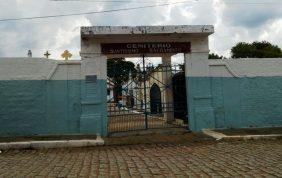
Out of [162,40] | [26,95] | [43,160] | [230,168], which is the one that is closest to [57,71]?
[26,95]

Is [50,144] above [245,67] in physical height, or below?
below

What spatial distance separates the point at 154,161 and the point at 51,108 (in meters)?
5.80

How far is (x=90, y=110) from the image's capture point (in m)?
12.9

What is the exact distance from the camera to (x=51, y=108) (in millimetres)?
12781

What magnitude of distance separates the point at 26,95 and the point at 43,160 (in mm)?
4601

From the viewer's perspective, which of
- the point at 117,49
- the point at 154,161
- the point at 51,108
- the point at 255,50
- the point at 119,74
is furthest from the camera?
the point at 255,50

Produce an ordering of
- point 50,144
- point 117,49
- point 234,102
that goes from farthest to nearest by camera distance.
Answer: point 234,102 < point 117,49 < point 50,144

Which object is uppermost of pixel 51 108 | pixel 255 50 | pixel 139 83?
pixel 255 50

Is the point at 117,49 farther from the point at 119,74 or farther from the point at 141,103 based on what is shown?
the point at 141,103

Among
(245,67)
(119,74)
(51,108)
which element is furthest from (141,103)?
(245,67)

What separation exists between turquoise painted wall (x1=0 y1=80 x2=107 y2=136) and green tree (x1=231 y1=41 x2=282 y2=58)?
32621 millimetres

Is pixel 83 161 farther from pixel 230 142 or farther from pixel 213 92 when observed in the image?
pixel 213 92

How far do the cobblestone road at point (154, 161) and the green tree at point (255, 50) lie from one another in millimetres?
33203

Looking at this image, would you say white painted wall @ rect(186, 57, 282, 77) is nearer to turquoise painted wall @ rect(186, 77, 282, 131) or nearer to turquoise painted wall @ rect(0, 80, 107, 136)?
turquoise painted wall @ rect(186, 77, 282, 131)
